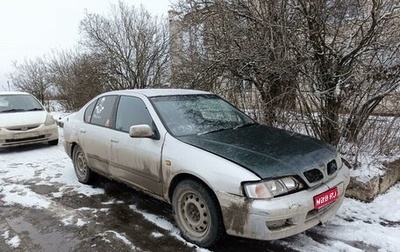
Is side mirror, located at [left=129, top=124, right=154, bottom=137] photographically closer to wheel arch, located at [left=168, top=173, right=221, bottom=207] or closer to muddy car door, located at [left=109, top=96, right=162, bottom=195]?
muddy car door, located at [left=109, top=96, right=162, bottom=195]

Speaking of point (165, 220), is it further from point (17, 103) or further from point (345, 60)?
point (17, 103)

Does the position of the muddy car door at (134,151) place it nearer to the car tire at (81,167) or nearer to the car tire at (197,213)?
the car tire at (197,213)

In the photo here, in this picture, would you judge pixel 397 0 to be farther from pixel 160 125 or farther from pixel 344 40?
pixel 160 125

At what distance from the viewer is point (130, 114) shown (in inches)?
168

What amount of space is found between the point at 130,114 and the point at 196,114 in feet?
2.93

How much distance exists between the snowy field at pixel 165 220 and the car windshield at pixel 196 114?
1.17 meters

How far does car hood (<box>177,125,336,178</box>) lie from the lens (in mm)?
2921

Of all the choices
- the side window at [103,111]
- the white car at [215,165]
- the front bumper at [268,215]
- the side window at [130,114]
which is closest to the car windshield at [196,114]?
the white car at [215,165]

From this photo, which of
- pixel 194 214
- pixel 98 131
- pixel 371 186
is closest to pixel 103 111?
pixel 98 131

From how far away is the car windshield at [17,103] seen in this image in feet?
28.4

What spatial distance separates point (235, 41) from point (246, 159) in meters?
3.71

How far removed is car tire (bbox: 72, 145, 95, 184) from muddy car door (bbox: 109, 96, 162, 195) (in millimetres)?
1009

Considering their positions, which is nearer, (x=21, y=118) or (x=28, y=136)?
(x=28, y=136)

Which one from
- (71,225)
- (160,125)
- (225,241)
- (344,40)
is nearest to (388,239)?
(225,241)
